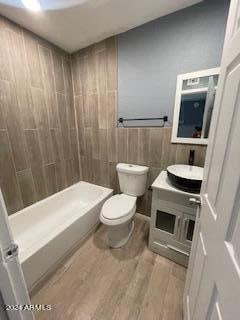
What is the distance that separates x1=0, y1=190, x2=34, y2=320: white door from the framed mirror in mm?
1609

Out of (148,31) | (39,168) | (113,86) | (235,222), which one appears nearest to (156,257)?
(235,222)

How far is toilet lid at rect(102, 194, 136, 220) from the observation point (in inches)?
61.6

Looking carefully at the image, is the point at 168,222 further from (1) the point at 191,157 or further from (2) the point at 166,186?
(1) the point at 191,157

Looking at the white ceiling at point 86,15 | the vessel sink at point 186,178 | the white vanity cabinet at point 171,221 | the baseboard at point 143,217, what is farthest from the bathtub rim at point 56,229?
the white ceiling at point 86,15

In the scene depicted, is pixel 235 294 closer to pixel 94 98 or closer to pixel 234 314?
pixel 234 314

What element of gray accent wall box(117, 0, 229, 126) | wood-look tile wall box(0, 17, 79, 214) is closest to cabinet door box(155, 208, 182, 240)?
gray accent wall box(117, 0, 229, 126)

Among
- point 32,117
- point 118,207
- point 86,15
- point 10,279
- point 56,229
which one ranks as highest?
point 86,15

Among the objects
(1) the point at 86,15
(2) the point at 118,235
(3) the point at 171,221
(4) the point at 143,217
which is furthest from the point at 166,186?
(1) the point at 86,15

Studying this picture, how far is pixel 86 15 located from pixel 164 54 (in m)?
0.86

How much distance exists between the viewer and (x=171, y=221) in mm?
1496

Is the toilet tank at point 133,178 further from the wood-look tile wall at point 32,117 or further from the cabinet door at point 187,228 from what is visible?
the wood-look tile wall at point 32,117

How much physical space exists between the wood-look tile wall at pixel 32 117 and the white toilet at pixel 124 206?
3.10ft

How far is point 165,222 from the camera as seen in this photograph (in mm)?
1531

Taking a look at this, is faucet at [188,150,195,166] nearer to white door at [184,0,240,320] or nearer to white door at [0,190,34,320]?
white door at [184,0,240,320]
